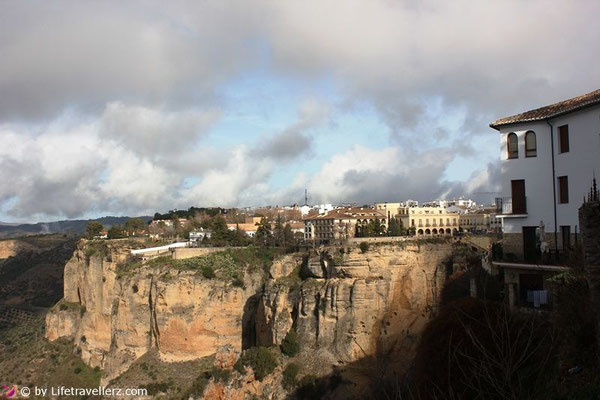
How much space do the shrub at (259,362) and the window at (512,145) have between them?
13203mm

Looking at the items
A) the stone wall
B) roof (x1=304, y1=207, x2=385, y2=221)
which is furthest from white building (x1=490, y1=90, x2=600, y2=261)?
roof (x1=304, y1=207, x2=385, y2=221)

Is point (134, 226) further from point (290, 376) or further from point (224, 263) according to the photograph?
point (290, 376)

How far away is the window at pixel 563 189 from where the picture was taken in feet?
44.7

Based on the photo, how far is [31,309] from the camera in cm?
5566

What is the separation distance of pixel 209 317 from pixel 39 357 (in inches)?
671

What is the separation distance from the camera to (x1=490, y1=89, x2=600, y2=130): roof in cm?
1299

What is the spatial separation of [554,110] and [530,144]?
3.43ft

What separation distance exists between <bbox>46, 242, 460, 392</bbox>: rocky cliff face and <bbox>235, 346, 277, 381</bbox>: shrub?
3.89 ft

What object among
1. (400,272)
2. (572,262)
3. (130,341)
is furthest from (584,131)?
(130,341)

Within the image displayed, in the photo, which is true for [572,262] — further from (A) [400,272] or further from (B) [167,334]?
(B) [167,334]

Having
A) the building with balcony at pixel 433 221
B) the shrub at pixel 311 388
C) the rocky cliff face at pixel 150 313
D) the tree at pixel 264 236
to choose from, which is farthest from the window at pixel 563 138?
the building with balcony at pixel 433 221

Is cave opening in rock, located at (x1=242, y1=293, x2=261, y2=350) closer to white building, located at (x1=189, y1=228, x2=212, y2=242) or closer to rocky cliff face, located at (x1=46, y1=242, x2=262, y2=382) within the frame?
rocky cliff face, located at (x1=46, y1=242, x2=262, y2=382)

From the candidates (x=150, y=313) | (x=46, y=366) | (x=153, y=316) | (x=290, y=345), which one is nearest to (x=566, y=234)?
(x=290, y=345)

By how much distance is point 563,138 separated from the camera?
45.4 feet
